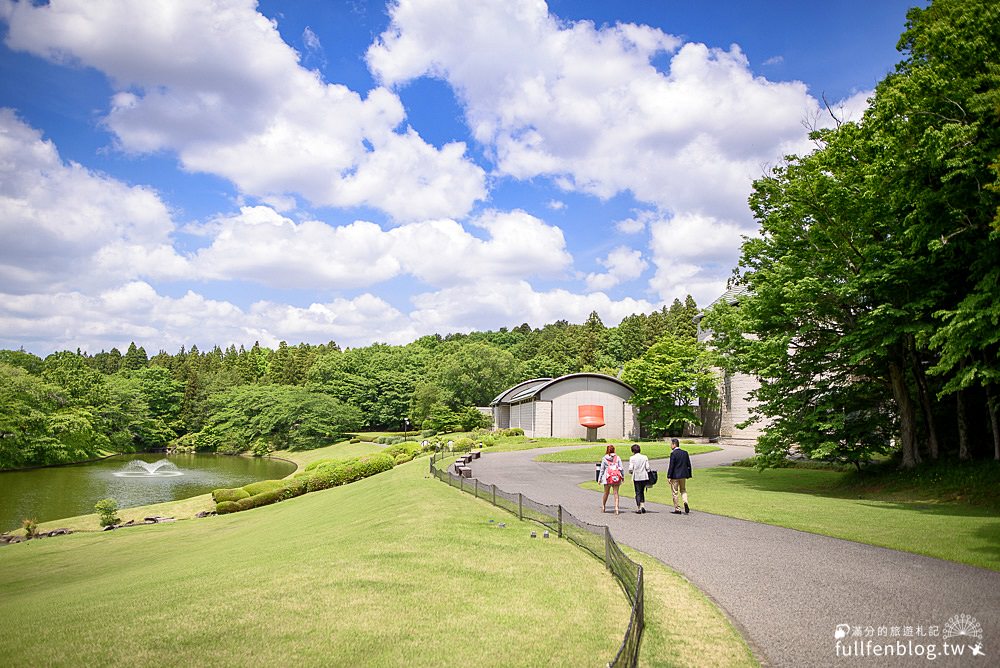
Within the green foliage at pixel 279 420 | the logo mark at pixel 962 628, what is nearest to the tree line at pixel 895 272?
the logo mark at pixel 962 628

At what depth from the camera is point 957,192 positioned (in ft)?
51.9

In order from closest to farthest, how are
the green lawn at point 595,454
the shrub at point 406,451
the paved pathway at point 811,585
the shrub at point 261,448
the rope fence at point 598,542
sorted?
the rope fence at point 598,542
the paved pathway at point 811,585
the green lawn at point 595,454
the shrub at point 406,451
the shrub at point 261,448

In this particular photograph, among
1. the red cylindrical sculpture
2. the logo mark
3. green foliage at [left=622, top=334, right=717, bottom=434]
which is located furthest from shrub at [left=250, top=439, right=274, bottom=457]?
the logo mark

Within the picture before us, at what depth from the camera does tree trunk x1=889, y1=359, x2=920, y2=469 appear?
830 inches

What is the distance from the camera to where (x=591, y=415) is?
172 ft

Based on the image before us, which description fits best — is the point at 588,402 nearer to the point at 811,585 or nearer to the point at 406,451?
the point at 406,451

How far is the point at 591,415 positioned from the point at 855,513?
122 feet

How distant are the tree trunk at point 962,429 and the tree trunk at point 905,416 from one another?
1.32m

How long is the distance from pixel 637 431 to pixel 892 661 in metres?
49.2

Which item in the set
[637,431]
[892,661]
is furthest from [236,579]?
[637,431]

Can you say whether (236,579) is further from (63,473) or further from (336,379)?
(336,379)

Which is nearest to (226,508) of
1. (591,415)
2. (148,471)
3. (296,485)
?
(296,485)

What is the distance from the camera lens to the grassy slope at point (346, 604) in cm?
704

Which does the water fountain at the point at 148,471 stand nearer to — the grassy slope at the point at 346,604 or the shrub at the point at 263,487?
the shrub at the point at 263,487
